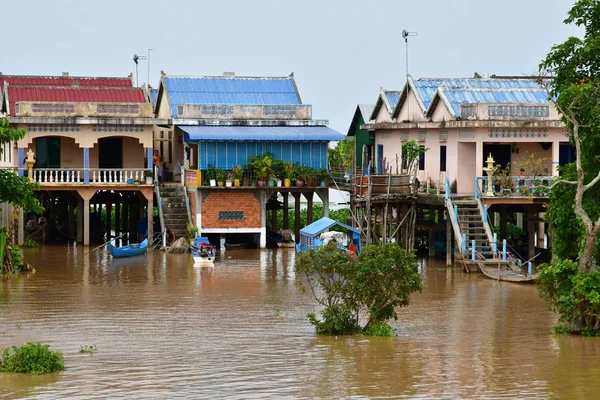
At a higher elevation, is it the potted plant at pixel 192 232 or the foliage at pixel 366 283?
the potted plant at pixel 192 232

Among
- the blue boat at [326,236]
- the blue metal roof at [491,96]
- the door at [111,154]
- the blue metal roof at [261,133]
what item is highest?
the blue metal roof at [491,96]

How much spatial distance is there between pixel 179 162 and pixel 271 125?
373cm

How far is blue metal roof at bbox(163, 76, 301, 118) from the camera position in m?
39.4

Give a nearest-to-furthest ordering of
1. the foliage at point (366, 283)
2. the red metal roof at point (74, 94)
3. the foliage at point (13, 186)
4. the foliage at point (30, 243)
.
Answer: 1. the foliage at point (13, 186)
2. the foliage at point (366, 283)
3. the foliage at point (30, 243)
4. the red metal roof at point (74, 94)

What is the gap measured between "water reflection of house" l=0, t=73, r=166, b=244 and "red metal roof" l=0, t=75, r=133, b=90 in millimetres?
66

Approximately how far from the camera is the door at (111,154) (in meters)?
39.1

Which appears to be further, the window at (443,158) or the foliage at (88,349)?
the window at (443,158)

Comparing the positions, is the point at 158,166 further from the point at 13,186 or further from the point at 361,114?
the point at 13,186

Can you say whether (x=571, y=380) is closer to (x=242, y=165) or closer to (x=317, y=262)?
(x=317, y=262)

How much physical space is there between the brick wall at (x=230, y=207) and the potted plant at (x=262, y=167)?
2.06 ft

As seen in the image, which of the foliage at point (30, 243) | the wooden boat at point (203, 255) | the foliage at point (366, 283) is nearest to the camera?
the foliage at point (366, 283)

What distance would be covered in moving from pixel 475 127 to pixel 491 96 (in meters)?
2.30

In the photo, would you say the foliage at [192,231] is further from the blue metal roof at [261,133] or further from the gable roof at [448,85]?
the gable roof at [448,85]

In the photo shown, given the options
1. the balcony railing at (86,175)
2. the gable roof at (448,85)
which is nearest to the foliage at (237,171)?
the balcony railing at (86,175)
